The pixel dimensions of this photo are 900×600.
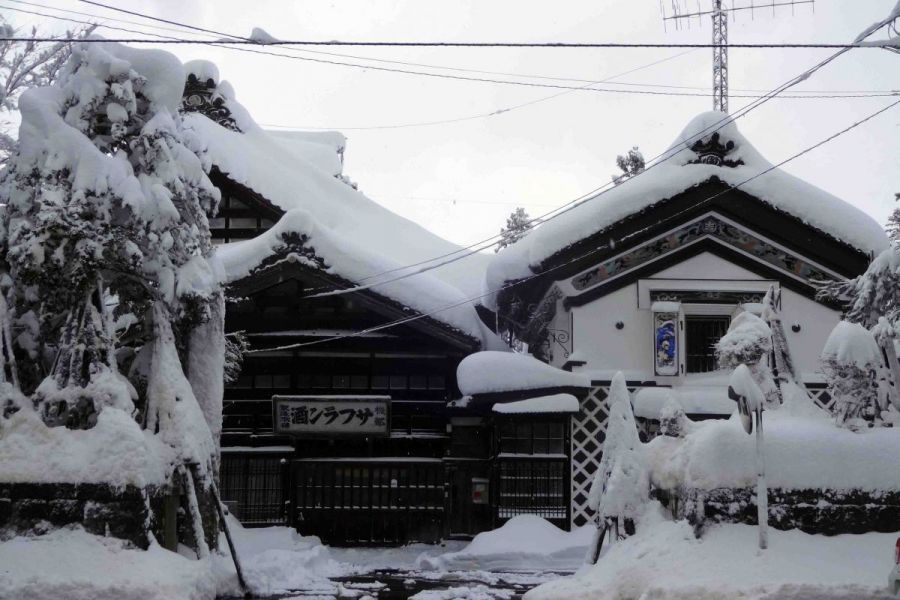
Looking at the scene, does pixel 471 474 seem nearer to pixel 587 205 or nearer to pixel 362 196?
pixel 587 205

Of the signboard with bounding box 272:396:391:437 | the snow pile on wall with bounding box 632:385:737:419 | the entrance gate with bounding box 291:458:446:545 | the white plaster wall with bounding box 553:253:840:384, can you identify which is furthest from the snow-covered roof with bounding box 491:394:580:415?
the signboard with bounding box 272:396:391:437

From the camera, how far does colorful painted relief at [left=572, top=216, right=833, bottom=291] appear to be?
19.6 meters

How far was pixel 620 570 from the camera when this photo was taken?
10758mm

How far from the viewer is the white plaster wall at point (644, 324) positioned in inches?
760

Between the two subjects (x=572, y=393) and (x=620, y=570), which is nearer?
(x=620, y=570)

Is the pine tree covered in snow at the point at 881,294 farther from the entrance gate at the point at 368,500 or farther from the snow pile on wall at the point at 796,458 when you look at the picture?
the entrance gate at the point at 368,500

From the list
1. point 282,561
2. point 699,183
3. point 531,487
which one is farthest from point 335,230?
point 282,561

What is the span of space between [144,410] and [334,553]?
697 centimetres

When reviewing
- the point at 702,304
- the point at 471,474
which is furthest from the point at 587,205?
the point at 471,474

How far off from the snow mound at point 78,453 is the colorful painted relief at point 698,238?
431 inches

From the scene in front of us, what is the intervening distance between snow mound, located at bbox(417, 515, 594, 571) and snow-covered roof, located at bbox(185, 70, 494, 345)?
4172 millimetres

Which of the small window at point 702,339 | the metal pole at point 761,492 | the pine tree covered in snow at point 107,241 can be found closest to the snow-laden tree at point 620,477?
the metal pole at point 761,492

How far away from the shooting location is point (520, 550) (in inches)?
664

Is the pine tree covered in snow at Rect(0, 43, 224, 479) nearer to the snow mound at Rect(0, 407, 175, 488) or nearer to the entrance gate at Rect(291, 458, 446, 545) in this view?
the snow mound at Rect(0, 407, 175, 488)
